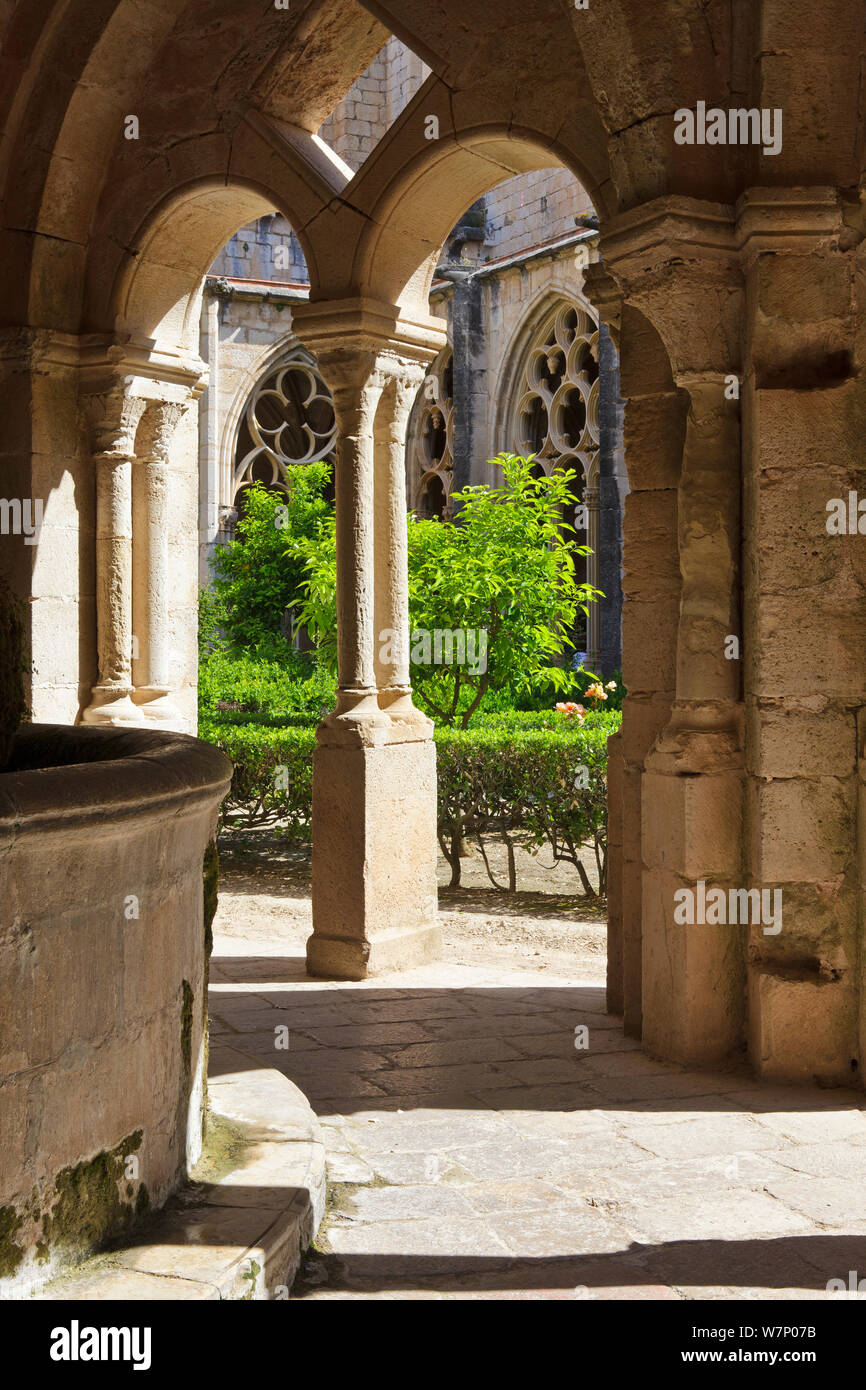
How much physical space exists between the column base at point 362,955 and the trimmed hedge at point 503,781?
1729mm

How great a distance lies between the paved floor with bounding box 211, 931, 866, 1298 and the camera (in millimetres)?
2775

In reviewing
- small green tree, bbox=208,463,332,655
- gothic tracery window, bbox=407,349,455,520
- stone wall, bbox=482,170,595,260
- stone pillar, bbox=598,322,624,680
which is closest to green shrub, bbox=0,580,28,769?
stone pillar, bbox=598,322,624,680

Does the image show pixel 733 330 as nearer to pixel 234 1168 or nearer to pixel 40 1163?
pixel 234 1168

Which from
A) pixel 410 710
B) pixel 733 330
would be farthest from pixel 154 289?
pixel 733 330

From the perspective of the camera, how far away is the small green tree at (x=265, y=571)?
47.0ft

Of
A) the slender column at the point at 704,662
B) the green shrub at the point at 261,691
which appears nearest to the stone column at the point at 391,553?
the slender column at the point at 704,662

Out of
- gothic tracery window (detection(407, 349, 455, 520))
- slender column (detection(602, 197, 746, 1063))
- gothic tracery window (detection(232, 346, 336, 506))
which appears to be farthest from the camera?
gothic tracery window (detection(232, 346, 336, 506))

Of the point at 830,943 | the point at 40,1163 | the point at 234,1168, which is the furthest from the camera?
the point at 830,943

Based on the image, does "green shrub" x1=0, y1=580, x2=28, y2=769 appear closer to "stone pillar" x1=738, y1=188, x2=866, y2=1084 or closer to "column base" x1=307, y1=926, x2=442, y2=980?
"stone pillar" x1=738, y1=188, x2=866, y2=1084

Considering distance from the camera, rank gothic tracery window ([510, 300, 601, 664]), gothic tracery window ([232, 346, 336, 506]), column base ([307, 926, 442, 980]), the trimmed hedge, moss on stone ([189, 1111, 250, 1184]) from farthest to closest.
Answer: gothic tracery window ([232, 346, 336, 506]), gothic tracery window ([510, 300, 601, 664]), the trimmed hedge, column base ([307, 926, 442, 980]), moss on stone ([189, 1111, 250, 1184])

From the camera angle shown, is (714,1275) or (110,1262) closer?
(110,1262)

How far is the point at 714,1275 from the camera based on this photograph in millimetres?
2744

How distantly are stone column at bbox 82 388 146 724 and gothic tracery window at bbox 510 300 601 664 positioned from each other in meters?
7.30
